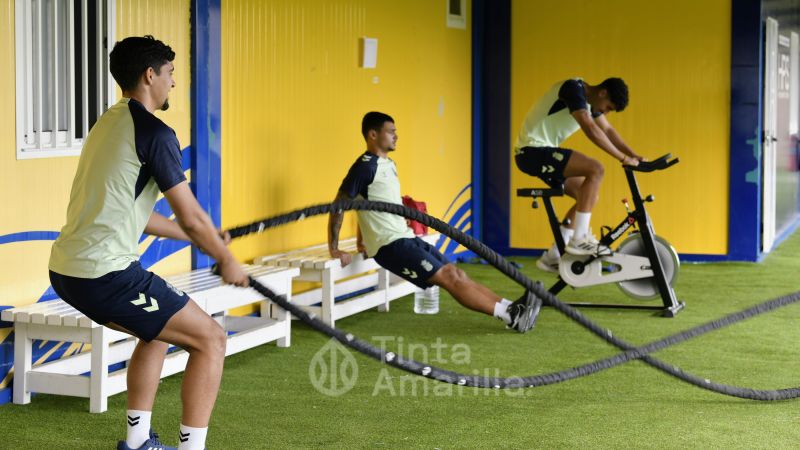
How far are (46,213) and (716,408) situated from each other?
9.47 ft

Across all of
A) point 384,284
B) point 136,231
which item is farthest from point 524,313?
point 136,231

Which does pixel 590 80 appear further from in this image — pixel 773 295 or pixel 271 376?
pixel 271 376

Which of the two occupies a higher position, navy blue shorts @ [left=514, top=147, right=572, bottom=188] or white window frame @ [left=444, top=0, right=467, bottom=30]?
white window frame @ [left=444, top=0, right=467, bottom=30]

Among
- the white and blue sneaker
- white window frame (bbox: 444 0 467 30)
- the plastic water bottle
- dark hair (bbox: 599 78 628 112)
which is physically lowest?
the plastic water bottle

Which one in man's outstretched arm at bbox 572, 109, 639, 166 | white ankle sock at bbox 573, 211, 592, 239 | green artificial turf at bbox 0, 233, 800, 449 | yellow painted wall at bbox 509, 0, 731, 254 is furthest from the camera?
yellow painted wall at bbox 509, 0, 731, 254

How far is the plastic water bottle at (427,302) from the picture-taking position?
23.1ft

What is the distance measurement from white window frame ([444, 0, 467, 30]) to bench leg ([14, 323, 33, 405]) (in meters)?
5.09

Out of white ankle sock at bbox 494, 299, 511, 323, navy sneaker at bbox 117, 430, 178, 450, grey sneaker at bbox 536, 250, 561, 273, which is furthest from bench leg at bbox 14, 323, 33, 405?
grey sneaker at bbox 536, 250, 561, 273

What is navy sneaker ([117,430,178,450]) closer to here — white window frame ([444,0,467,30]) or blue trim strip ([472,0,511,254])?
white window frame ([444,0,467,30])

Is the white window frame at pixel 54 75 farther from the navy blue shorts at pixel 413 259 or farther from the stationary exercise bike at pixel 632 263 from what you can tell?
the stationary exercise bike at pixel 632 263

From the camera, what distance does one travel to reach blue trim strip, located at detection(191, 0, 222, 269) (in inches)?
230

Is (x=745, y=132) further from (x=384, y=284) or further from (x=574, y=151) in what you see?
(x=384, y=284)

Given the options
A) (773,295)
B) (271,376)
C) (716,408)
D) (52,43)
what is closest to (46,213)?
(52,43)

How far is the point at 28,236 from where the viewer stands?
4809mm
